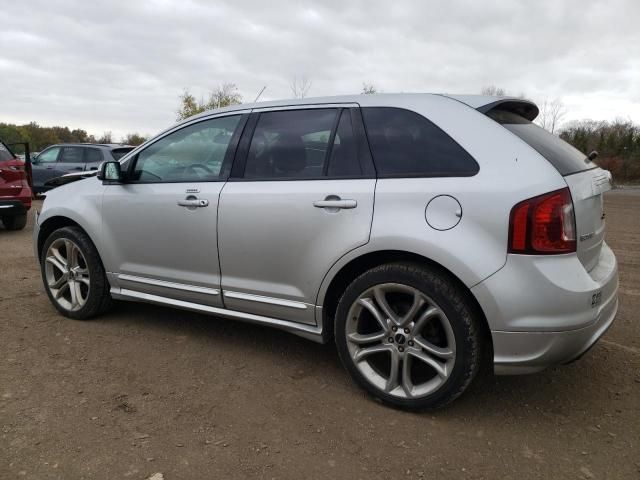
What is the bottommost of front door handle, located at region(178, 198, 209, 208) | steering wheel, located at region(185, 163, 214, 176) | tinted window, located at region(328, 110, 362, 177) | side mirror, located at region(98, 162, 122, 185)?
front door handle, located at region(178, 198, 209, 208)

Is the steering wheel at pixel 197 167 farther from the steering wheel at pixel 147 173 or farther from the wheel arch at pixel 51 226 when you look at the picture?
the wheel arch at pixel 51 226

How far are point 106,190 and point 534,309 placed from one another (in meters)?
3.08

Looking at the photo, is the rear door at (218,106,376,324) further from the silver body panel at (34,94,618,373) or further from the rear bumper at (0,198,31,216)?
the rear bumper at (0,198,31,216)

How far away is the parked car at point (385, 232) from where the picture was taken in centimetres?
243

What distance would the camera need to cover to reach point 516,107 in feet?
9.96

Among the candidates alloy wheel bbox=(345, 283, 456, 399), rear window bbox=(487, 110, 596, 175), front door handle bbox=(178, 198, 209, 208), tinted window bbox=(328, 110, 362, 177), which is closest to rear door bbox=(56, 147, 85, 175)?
front door handle bbox=(178, 198, 209, 208)

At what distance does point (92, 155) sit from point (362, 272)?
11.8m

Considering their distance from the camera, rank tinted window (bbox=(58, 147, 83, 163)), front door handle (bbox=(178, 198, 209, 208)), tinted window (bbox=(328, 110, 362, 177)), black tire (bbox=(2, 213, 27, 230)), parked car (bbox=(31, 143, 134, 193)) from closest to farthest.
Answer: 1. tinted window (bbox=(328, 110, 362, 177))
2. front door handle (bbox=(178, 198, 209, 208))
3. black tire (bbox=(2, 213, 27, 230))
4. parked car (bbox=(31, 143, 134, 193))
5. tinted window (bbox=(58, 147, 83, 163))

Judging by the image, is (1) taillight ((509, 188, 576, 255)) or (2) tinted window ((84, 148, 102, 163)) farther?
(2) tinted window ((84, 148, 102, 163))

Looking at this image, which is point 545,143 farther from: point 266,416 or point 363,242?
point 266,416

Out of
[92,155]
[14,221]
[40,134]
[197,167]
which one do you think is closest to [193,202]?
[197,167]

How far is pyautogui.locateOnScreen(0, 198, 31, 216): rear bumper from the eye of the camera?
8305 millimetres

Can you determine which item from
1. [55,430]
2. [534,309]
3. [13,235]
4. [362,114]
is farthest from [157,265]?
[13,235]

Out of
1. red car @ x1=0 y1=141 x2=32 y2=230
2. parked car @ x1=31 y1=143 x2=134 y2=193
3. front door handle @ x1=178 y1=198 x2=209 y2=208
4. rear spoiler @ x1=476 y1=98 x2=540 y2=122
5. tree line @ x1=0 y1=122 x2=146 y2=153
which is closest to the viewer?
rear spoiler @ x1=476 y1=98 x2=540 y2=122
